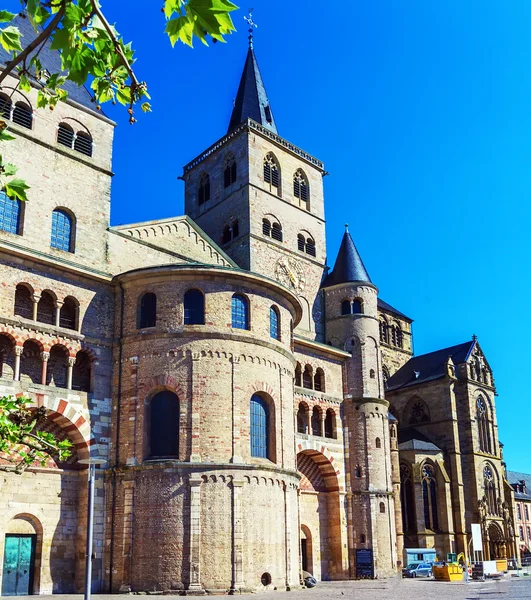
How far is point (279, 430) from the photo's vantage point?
32875 millimetres

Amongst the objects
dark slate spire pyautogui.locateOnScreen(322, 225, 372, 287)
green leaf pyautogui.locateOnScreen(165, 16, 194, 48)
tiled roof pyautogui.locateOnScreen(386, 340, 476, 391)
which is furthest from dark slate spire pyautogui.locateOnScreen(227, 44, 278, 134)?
green leaf pyautogui.locateOnScreen(165, 16, 194, 48)

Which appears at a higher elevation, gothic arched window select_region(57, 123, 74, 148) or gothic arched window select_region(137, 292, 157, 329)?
gothic arched window select_region(57, 123, 74, 148)

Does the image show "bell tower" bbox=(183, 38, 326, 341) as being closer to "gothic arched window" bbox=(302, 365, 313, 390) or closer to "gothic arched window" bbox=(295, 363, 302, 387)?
"gothic arched window" bbox=(302, 365, 313, 390)

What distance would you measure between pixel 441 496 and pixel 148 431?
117ft

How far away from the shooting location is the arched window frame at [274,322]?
113 ft

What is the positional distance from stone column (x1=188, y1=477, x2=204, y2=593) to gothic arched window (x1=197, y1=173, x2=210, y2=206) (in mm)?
28452

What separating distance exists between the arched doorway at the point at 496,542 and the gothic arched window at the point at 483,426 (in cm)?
652

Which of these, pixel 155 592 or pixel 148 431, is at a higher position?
pixel 148 431

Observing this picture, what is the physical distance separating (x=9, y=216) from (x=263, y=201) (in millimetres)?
20847

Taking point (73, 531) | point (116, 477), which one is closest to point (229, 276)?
point (116, 477)

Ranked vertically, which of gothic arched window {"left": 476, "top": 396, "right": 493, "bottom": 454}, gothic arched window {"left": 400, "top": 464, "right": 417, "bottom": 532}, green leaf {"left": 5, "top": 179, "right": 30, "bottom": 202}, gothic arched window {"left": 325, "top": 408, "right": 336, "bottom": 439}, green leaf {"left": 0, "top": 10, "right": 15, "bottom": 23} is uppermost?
gothic arched window {"left": 476, "top": 396, "right": 493, "bottom": 454}

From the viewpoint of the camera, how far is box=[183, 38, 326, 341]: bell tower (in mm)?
47375

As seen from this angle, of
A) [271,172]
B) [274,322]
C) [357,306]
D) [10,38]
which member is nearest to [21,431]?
[10,38]

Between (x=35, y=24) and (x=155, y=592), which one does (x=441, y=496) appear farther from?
(x=35, y=24)
